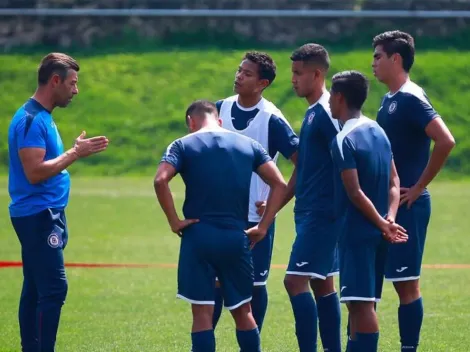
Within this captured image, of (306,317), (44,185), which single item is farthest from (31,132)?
(306,317)

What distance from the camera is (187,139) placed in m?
7.59

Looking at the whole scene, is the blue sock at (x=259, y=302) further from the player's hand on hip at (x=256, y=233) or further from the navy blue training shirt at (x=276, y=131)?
the navy blue training shirt at (x=276, y=131)

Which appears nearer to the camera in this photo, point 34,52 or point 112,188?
point 112,188

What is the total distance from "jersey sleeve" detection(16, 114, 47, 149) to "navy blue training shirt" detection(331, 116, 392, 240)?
2.13m

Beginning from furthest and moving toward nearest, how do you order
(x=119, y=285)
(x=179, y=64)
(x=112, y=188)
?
(x=179, y=64) → (x=112, y=188) → (x=119, y=285)

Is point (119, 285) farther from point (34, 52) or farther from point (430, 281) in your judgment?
point (34, 52)

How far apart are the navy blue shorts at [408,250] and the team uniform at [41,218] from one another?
99.3 inches

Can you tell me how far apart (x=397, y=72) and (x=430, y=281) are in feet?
15.9

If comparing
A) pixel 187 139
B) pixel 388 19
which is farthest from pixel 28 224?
pixel 388 19

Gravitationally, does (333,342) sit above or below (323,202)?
below

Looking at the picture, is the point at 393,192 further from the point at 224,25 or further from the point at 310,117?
the point at 224,25

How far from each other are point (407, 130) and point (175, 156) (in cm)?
198

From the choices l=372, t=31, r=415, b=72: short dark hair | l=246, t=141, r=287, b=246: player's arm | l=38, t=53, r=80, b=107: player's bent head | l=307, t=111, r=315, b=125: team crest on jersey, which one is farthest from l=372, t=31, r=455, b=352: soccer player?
l=38, t=53, r=80, b=107: player's bent head

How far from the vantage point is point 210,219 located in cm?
756
